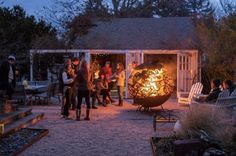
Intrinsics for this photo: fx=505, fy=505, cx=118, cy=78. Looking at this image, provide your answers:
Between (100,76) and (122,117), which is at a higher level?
(100,76)

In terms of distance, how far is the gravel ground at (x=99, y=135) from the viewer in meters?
9.31

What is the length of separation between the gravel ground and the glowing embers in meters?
0.69

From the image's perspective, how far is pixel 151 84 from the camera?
51.2 ft

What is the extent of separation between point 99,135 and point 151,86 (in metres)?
4.63

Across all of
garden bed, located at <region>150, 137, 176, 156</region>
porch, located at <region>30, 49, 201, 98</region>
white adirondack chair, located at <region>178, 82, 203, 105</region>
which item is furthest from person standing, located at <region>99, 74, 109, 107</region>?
garden bed, located at <region>150, 137, 176, 156</region>

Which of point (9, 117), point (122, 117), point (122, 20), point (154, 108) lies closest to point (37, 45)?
point (122, 20)

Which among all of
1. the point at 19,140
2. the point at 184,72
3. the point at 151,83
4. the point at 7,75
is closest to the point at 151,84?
the point at 151,83

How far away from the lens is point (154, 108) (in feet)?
56.8

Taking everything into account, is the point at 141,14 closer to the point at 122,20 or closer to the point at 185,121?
the point at 122,20

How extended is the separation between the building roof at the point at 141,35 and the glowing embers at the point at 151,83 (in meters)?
7.69

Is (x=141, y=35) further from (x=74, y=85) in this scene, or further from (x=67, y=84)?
(x=67, y=84)

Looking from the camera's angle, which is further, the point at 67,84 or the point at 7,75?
the point at 7,75

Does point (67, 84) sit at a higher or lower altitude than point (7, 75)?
lower

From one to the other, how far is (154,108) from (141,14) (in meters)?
21.6
